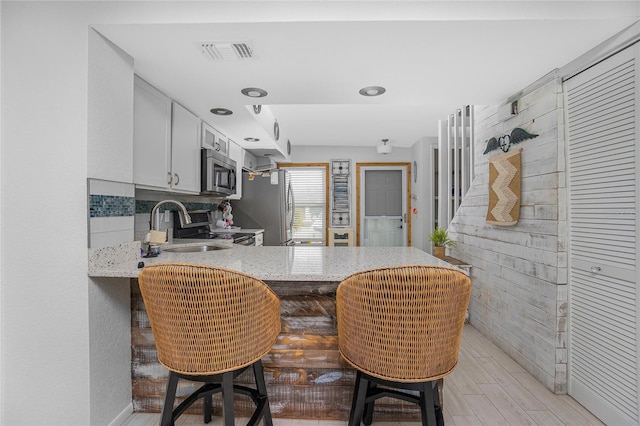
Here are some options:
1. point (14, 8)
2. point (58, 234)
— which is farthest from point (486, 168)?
point (14, 8)

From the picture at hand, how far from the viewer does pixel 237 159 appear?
4164 millimetres

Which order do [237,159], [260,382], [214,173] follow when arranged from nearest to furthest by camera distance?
[260,382], [214,173], [237,159]

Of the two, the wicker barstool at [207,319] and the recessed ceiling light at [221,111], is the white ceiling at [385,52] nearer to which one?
the recessed ceiling light at [221,111]

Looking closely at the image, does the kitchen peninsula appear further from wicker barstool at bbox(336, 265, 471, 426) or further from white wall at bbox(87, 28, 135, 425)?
wicker barstool at bbox(336, 265, 471, 426)

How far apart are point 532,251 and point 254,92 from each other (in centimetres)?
225

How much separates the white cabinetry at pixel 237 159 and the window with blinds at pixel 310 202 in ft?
5.57

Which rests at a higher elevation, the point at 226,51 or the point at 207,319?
the point at 226,51

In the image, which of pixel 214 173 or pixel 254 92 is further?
pixel 214 173

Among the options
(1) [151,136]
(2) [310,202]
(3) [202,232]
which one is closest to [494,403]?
(1) [151,136]

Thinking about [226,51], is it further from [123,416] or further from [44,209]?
[123,416]

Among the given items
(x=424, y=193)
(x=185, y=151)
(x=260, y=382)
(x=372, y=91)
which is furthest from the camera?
(x=424, y=193)

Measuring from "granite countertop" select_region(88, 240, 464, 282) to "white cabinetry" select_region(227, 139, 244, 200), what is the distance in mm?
2032

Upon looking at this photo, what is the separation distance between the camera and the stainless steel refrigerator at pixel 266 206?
14.0ft

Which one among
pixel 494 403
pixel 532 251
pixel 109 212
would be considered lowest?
pixel 494 403
